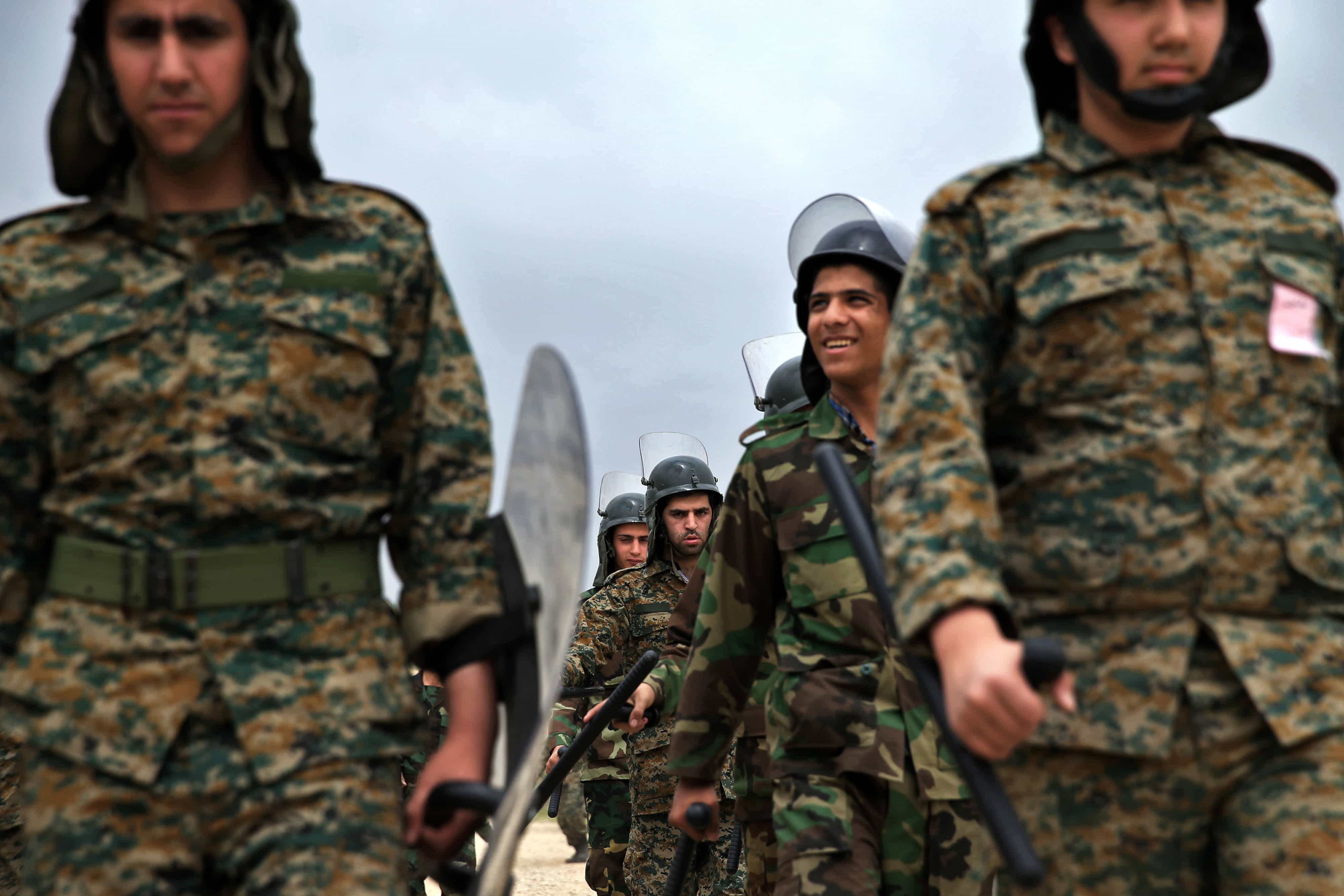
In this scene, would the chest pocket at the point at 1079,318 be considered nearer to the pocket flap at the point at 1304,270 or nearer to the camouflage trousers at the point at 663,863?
the pocket flap at the point at 1304,270

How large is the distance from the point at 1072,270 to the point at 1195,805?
2.97ft

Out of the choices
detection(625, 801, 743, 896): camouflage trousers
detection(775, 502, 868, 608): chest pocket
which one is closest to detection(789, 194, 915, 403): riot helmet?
detection(775, 502, 868, 608): chest pocket

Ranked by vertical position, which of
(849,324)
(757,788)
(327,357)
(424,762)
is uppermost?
(849,324)

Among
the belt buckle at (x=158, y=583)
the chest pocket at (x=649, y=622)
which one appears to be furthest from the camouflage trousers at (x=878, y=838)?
the chest pocket at (x=649, y=622)

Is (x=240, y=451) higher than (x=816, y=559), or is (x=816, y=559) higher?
(x=240, y=451)

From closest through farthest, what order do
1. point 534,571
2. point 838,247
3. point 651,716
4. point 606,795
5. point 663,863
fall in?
point 534,571
point 838,247
point 651,716
point 663,863
point 606,795

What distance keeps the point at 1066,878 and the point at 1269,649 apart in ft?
1.64

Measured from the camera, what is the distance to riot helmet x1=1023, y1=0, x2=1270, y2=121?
2.98 metres

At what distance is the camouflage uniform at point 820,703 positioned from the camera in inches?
186

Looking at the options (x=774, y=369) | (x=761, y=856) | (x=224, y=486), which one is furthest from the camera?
(x=774, y=369)

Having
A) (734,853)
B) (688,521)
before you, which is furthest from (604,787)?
(734,853)

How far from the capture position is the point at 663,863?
995cm

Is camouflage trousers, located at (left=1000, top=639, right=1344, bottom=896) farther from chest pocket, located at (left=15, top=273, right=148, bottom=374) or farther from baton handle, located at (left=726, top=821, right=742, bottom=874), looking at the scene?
baton handle, located at (left=726, top=821, right=742, bottom=874)

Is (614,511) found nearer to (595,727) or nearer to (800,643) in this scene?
(595,727)
